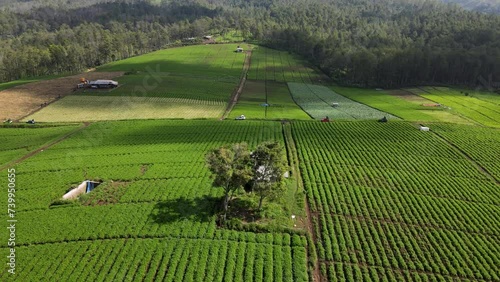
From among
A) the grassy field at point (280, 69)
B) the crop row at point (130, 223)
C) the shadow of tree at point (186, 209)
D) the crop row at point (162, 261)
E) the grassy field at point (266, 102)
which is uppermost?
the grassy field at point (280, 69)

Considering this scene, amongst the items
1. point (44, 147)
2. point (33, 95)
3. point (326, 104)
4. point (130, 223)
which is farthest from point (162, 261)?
point (33, 95)

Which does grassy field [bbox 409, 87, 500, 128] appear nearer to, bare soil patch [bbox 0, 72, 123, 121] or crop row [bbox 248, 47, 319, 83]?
crop row [bbox 248, 47, 319, 83]

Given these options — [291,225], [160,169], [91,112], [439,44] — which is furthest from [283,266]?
[439,44]

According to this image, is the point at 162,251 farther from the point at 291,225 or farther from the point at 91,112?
the point at 91,112

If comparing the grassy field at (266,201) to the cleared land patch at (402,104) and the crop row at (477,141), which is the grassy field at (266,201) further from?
the cleared land patch at (402,104)

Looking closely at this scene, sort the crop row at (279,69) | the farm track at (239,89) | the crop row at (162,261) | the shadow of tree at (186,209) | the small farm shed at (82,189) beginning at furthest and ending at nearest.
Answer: the crop row at (279,69) < the farm track at (239,89) < the small farm shed at (82,189) < the shadow of tree at (186,209) < the crop row at (162,261)

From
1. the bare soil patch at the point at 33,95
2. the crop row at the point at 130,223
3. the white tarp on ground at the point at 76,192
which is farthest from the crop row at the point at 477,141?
the bare soil patch at the point at 33,95
